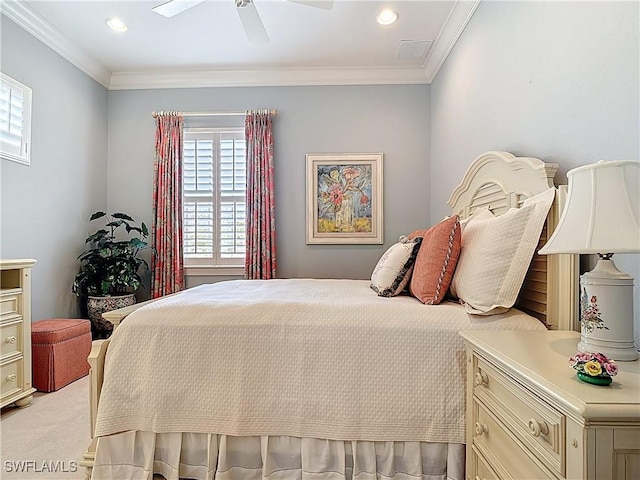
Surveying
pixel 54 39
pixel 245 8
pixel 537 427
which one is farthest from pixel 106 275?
pixel 537 427

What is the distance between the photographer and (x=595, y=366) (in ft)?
2.73

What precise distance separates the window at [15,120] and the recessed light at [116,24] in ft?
2.68

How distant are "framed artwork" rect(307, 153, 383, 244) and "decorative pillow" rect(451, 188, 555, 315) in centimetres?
225

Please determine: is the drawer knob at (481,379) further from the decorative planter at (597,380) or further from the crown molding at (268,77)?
the crown molding at (268,77)

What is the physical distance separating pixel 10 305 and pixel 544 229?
10.0ft

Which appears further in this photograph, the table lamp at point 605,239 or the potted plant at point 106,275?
the potted plant at point 106,275

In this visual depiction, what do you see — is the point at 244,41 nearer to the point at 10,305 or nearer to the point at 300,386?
the point at 10,305

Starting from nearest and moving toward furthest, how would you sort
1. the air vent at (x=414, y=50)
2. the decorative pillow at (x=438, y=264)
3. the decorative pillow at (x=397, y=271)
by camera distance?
the decorative pillow at (x=438, y=264) → the decorative pillow at (x=397, y=271) → the air vent at (x=414, y=50)

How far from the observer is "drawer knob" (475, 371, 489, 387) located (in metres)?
1.21

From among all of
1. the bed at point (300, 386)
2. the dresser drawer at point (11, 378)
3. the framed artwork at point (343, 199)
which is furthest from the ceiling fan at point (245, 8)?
the dresser drawer at point (11, 378)

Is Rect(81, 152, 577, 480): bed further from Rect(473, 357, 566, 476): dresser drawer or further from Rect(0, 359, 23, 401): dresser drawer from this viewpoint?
Rect(0, 359, 23, 401): dresser drawer

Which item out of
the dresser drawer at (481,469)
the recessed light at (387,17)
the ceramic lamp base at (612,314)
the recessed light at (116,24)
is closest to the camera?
the ceramic lamp base at (612,314)

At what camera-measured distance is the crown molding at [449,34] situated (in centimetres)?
264

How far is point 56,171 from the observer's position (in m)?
3.26
